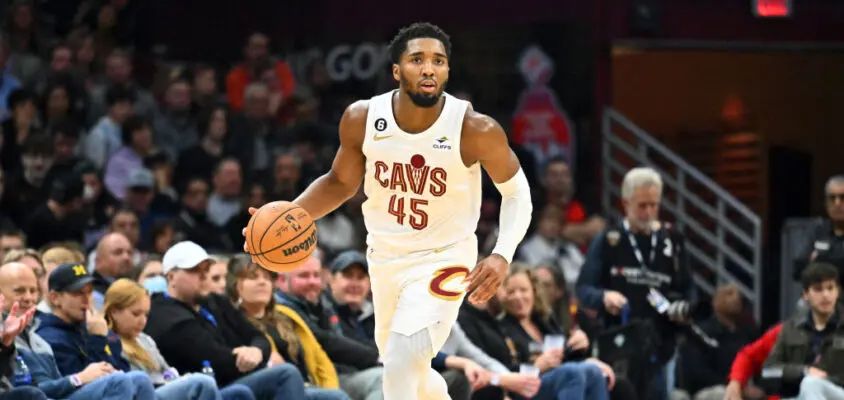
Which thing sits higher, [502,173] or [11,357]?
[502,173]

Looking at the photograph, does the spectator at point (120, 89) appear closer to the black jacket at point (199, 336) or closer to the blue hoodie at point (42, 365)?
the black jacket at point (199, 336)

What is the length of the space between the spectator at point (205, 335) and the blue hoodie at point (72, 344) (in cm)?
54

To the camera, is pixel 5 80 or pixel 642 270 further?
pixel 5 80

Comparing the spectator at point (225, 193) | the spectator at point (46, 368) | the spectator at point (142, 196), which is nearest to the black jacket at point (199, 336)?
the spectator at point (46, 368)

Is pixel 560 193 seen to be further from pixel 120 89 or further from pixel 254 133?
pixel 120 89

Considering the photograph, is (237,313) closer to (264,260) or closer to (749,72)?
(264,260)

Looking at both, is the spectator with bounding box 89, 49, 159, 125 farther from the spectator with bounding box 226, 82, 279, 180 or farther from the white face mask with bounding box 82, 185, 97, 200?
the white face mask with bounding box 82, 185, 97, 200

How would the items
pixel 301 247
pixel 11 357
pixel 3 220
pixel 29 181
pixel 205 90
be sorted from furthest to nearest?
1. pixel 205 90
2. pixel 29 181
3. pixel 3 220
4. pixel 11 357
5. pixel 301 247

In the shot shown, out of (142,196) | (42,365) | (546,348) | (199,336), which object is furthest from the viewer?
(142,196)

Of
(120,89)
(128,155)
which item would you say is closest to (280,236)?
(128,155)

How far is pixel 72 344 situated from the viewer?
28.9 feet

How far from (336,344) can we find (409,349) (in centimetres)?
294

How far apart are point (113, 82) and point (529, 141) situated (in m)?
3.80

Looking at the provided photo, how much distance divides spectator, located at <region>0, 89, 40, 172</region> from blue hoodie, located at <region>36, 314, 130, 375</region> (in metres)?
3.88
